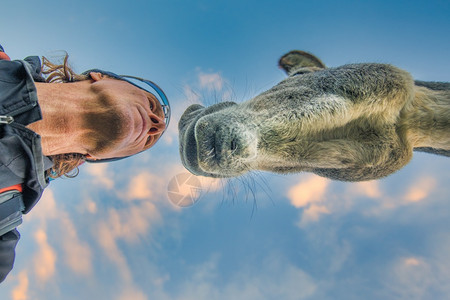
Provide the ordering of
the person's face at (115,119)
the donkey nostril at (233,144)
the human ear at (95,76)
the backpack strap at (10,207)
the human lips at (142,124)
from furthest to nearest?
the human ear at (95,76) < the human lips at (142,124) < the person's face at (115,119) < the backpack strap at (10,207) < the donkey nostril at (233,144)

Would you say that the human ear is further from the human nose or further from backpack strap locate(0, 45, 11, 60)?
backpack strap locate(0, 45, 11, 60)

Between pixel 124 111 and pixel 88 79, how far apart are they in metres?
0.94

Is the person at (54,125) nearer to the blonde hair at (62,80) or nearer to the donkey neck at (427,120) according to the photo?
the blonde hair at (62,80)

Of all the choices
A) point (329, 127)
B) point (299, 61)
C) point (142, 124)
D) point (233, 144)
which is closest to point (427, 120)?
point (329, 127)

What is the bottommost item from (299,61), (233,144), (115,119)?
(115,119)

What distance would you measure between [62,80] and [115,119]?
3.03 feet

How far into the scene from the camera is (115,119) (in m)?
2.86

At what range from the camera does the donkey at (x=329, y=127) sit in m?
2.12

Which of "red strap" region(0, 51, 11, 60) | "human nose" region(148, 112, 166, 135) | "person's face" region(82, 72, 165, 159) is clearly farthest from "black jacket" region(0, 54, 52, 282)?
"human nose" region(148, 112, 166, 135)

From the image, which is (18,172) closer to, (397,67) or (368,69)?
(368,69)

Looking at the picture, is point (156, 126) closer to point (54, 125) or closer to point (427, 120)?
point (54, 125)

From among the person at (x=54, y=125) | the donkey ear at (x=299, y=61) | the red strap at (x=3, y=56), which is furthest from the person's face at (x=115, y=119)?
the donkey ear at (x=299, y=61)

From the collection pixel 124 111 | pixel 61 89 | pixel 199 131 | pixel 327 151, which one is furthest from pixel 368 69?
pixel 61 89

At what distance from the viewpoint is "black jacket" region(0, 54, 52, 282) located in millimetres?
2072
